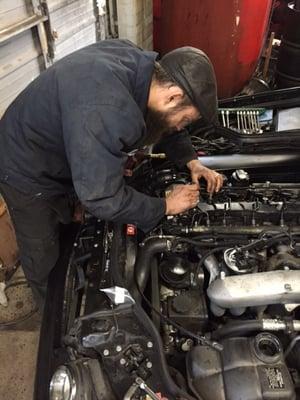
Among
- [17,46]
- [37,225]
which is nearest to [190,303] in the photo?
[37,225]

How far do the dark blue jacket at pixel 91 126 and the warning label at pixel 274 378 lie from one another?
0.61 meters

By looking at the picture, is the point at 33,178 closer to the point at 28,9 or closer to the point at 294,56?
the point at 28,9

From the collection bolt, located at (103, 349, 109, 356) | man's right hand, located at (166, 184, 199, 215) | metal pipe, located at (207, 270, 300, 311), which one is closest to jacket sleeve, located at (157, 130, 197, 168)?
man's right hand, located at (166, 184, 199, 215)

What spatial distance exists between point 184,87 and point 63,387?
926 mm

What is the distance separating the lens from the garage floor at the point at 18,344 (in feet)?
5.74

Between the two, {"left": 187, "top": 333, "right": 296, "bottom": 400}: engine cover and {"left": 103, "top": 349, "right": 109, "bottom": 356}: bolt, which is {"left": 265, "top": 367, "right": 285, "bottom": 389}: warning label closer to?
{"left": 187, "top": 333, "right": 296, "bottom": 400}: engine cover

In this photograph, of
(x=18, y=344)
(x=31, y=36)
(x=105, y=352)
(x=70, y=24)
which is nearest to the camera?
(x=105, y=352)

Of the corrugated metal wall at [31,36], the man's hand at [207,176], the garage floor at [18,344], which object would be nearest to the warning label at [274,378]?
the man's hand at [207,176]

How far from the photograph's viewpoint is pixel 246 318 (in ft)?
4.06

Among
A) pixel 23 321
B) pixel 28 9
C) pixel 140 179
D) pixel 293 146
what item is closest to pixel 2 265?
pixel 23 321

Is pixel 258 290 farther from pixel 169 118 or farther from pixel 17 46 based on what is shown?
pixel 17 46

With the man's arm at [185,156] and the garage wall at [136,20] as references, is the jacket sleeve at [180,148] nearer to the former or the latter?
the man's arm at [185,156]

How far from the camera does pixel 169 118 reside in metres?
1.25

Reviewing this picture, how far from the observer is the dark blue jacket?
1.08 m
